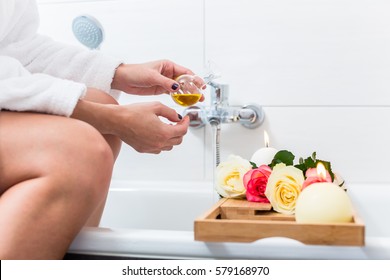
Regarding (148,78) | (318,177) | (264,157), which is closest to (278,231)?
(318,177)

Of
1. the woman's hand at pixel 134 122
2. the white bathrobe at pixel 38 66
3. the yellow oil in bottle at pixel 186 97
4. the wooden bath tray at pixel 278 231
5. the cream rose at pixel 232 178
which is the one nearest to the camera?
the wooden bath tray at pixel 278 231

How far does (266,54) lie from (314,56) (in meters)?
0.15

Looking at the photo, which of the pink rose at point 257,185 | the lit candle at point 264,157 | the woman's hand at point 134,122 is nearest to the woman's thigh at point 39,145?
the woman's hand at point 134,122

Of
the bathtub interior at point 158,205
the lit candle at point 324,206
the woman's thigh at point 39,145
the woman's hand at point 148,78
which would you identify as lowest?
the bathtub interior at point 158,205

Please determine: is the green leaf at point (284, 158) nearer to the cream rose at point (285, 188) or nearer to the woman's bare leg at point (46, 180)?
the cream rose at point (285, 188)

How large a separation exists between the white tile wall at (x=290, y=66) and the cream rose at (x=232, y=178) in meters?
0.61

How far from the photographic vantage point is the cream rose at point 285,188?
3.59ft

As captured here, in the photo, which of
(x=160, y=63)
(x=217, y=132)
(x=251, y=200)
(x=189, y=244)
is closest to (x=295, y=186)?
(x=251, y=200)

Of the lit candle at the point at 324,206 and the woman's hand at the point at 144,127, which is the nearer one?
the lit candle at the point at 324,206

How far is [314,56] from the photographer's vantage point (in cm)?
184

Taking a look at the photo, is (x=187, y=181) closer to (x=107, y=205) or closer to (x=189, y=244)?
(x=107, y=205)

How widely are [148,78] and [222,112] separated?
41cm

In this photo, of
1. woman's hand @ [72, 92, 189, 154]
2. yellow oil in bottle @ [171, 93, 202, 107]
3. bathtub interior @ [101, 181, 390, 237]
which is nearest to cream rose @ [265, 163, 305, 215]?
woman's hand @ [72, 92, 189, 154]

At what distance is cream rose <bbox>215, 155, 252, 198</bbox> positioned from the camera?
123 cm
